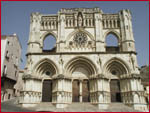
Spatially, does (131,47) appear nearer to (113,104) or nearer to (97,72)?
(97,72)

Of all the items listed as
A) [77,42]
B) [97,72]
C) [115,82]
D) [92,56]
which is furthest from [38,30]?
[115,82]

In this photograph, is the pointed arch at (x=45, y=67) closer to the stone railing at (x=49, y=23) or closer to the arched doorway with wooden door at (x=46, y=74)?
the arched doorway with wooden door at (x=46, y=74)

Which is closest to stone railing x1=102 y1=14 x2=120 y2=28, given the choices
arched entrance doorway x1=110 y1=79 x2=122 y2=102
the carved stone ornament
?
the carved stone ornament

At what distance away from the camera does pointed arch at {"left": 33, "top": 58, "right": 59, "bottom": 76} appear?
18614mm

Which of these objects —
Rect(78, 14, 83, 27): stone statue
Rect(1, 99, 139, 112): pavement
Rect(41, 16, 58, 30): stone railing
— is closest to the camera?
Rect(1, 99, 139, 112): pavement

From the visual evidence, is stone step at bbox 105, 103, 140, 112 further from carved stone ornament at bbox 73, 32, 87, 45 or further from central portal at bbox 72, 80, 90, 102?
carved stone ornament at bbox 73, 32, 87, 45

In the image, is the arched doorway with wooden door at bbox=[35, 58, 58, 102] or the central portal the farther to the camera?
the arched doorway with wooden door at bbox=[35, 58, 58, 102]

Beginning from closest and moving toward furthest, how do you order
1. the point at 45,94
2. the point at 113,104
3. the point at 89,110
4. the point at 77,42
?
the point at 89,110 < the point at 113,104 < the point at 45,94 < the point at 77,42

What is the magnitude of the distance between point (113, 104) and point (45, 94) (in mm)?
8092

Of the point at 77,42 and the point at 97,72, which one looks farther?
the point at 77,42

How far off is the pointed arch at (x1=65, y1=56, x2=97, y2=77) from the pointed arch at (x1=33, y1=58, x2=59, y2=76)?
1504 millimetres

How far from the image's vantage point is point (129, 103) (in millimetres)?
16844

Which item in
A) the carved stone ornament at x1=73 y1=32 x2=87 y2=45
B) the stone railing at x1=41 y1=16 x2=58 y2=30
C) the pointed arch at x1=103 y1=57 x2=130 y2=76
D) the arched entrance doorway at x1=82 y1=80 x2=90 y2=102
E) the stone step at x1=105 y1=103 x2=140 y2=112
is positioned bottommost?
the stone step at x1=105 y1=103 x2=140 y2=112

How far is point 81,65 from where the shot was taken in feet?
63.4
